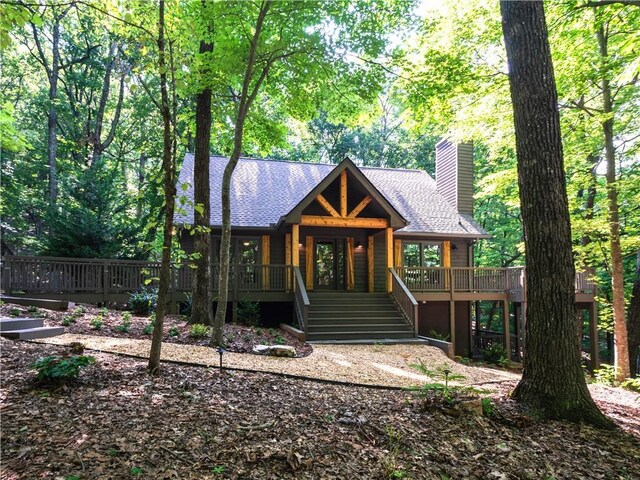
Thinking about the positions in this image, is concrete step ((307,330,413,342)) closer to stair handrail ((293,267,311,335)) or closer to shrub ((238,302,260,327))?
stair handrail ((293,267,311,335))

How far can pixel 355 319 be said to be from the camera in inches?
425

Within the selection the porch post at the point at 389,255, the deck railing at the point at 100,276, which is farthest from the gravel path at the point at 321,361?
the deck railing at the point at 100,276

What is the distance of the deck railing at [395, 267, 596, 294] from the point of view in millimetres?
13680

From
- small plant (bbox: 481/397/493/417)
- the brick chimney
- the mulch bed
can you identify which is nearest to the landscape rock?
the mulch bed

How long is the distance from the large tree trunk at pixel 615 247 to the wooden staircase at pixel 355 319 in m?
4.91

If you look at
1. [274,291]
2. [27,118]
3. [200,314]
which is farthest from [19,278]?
[27,118]

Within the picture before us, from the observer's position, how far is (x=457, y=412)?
3.81 metres

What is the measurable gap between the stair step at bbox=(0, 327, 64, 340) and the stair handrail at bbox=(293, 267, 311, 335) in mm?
5212

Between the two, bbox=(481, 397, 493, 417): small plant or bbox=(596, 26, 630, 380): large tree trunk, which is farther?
bbox=(596, 26, 630, 380): large tree trunk

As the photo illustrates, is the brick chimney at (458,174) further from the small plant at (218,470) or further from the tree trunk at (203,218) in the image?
the small plant at (218,470)

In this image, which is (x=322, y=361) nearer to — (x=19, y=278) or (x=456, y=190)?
(x=19, y=278)

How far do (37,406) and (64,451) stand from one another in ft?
3.04

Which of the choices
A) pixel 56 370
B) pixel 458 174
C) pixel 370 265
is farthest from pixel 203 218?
pixel 458 174

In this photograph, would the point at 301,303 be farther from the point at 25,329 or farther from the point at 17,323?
the point at 17,323
